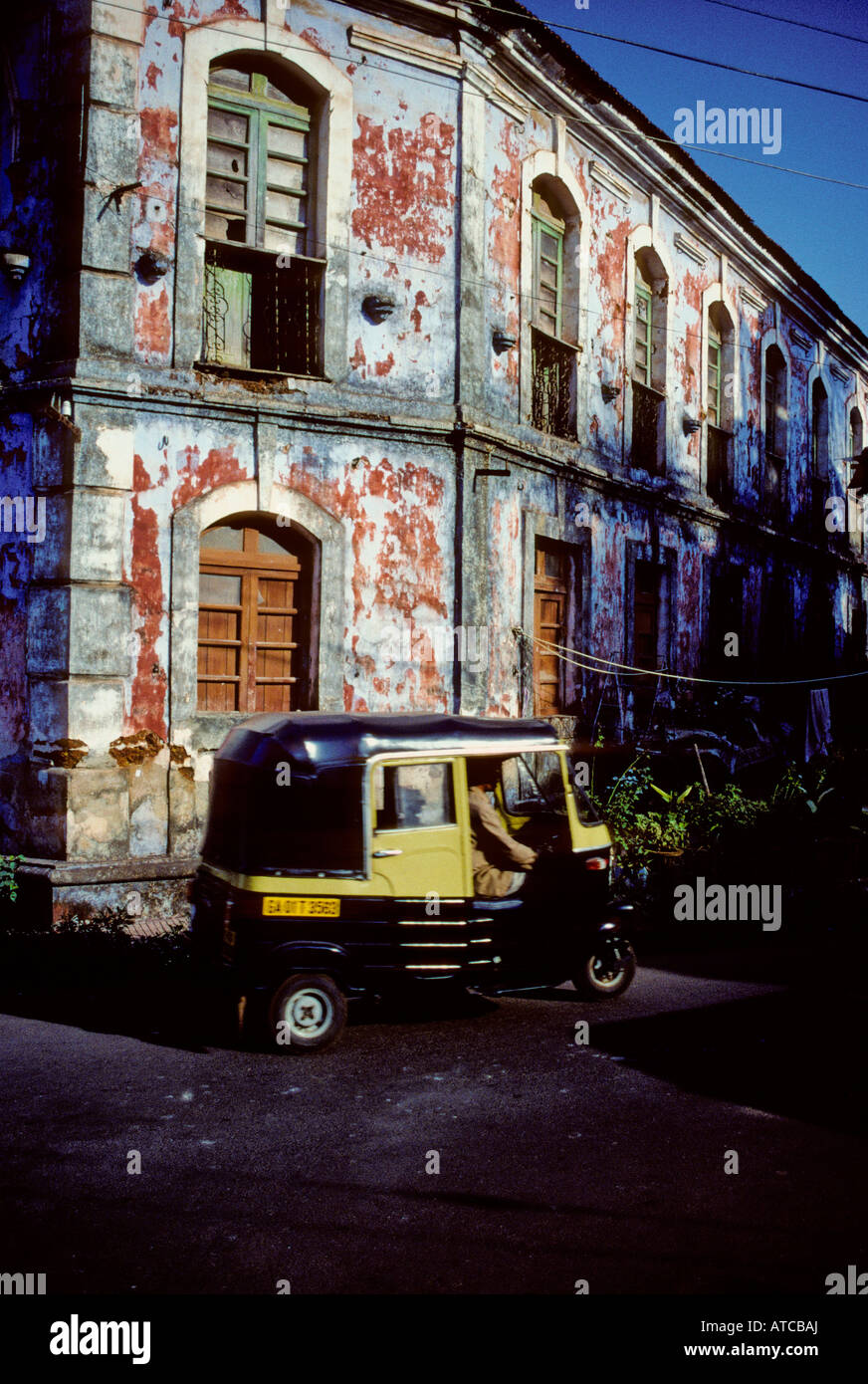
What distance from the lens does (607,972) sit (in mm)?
7711

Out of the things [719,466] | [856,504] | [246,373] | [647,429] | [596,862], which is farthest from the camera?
[856,504]

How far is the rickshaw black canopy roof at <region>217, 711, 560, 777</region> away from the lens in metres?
6.58

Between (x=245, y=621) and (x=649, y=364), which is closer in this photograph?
(x=245, y=621)

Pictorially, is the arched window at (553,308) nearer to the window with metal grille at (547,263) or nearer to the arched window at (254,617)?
the window with metal grille at (547,263)

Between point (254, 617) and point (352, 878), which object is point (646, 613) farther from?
point (352, 878)

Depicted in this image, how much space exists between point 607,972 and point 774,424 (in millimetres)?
15171

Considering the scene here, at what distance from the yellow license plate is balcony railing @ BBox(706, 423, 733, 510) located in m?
12.8

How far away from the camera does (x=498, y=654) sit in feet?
39.4

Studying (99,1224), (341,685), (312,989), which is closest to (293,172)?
(341,685)

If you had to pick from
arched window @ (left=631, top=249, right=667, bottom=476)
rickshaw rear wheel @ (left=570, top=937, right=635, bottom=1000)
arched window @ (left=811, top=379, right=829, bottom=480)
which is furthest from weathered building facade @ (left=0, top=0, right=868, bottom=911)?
arched window @ (left=811, top=379, right=829, bottom=480)

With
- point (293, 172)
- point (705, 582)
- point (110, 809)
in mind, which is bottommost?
point (110, 809)

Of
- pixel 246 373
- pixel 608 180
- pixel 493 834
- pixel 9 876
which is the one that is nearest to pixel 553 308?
pixel 608 180

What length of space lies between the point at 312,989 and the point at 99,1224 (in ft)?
7.96

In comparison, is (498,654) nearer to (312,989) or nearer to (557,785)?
(557,785)
